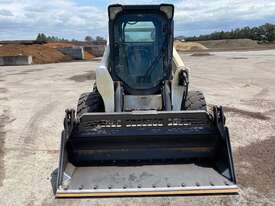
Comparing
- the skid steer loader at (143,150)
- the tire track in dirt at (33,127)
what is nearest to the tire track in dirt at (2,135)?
the tire track in dirt at (33,127)

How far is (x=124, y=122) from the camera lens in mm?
5016

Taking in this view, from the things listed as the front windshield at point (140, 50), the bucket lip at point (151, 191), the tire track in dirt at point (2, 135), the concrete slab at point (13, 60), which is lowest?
the concrete slab at point (13, 60)

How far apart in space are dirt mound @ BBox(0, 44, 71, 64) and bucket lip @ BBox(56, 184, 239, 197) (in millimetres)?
25879

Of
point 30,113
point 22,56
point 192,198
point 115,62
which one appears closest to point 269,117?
point 115,62

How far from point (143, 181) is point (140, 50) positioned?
2480mm

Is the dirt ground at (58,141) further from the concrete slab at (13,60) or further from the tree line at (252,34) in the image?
the tree line at (252,34)

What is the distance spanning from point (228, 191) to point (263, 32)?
233 ft

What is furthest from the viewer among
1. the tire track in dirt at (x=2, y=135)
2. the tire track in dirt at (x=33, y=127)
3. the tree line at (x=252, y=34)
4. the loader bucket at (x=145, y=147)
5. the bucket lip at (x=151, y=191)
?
the tree line at (x=252, y=34)

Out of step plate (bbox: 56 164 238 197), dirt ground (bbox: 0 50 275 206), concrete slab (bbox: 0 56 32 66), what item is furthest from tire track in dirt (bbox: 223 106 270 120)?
concrete slab (bbox: 0 56 32 66)

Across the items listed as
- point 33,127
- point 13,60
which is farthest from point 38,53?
point 33,127

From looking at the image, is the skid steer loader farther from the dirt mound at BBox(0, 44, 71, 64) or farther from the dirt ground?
the dirt mound at BBox(0, 44, 71, 64)

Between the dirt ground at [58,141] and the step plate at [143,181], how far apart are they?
0.13 meters

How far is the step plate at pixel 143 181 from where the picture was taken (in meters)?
4.54

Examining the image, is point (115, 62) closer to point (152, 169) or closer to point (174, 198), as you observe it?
point (152, 169)
